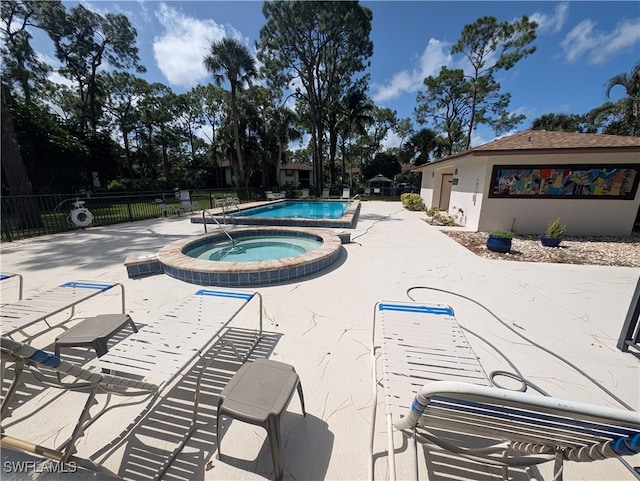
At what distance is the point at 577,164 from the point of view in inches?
301

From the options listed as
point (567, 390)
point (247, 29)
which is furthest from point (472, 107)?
point (567, 390)

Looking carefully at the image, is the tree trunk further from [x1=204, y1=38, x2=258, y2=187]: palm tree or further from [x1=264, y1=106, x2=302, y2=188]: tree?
[x1=264, y1=106, x2=302, y2=188]: tree

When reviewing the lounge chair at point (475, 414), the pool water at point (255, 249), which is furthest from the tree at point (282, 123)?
the lounge chair at point (475, 414)

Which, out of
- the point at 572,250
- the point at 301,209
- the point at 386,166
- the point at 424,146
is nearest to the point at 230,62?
the point at 301,209

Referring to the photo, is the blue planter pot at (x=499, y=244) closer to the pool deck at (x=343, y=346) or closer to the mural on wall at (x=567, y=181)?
the pool deck at (x=343, y=346)

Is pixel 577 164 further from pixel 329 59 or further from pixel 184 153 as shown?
pixel 184 153

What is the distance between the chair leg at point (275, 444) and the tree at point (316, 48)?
20.8 meters

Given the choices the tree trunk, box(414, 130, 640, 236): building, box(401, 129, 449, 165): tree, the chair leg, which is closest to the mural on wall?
box(414, 130, 640, 236): building

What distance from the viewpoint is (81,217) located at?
28.8ft

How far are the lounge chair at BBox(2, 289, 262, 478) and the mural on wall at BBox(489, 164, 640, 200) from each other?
9511 mm

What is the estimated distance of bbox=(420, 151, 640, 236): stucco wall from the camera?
7.58m

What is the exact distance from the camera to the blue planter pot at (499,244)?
5902mm

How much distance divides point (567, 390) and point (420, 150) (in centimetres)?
2420

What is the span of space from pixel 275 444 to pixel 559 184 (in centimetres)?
1086
